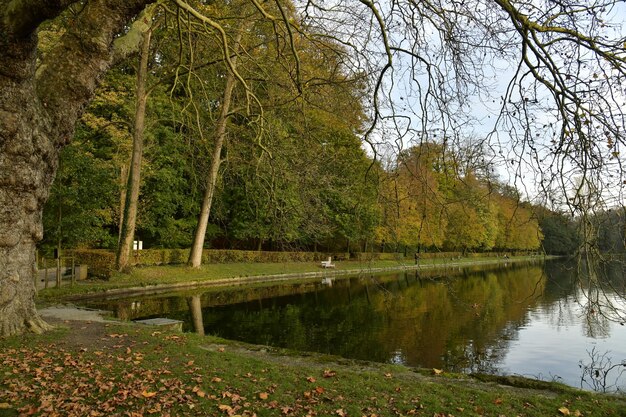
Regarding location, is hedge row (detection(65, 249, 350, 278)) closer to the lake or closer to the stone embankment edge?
the stone embankment edge

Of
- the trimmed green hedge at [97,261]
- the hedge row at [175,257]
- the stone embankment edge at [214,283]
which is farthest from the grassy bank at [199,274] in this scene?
the hedge row at [175,257]

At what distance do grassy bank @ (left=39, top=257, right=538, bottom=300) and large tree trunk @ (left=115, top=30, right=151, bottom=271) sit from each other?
87 cm

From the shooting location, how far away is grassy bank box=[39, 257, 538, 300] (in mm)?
15297

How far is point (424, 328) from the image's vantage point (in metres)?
12.8

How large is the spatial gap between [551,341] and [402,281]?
1571cm

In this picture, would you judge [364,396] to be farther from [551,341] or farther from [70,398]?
[551,341]

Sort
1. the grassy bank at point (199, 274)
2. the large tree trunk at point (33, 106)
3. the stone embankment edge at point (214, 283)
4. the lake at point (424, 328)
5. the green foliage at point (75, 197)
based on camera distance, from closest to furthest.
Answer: the large tree trunk at point (33, 106) < the lake at point (424, 328) < the green foliage at point (75, 197) < the grassy bank at point (199, 274) < the stone embankment edge at point (214, 283)

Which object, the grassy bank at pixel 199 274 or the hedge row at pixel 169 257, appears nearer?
the grassy bank at pixel 199 274

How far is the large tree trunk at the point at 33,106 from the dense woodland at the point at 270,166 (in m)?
1.28

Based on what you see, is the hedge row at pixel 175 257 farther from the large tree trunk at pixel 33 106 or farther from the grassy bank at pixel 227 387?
the large tree trunk at pixel 33 106

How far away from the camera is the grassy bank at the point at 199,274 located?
15297 millimetres

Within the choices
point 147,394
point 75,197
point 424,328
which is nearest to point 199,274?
point 75,197

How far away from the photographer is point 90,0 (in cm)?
570

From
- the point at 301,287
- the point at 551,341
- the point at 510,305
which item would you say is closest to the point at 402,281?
the point at 301,287
